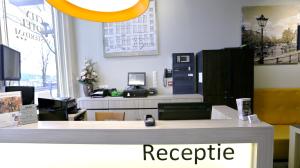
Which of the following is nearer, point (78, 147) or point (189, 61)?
point (78, 147)

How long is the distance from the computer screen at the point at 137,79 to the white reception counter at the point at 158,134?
104 inches

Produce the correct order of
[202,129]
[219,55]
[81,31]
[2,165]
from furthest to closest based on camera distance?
1. [81,31]
2. [219,55]
3. [2,165]
4. [202,129]

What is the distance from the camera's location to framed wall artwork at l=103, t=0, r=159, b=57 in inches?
158

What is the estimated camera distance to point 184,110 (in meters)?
1.48

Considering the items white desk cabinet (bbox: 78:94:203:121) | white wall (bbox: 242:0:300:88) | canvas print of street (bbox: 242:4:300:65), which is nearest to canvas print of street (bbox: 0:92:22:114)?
white desk cabinet (bbox: 78:94:203:121)

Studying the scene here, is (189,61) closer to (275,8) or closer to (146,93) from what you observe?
(146,93)

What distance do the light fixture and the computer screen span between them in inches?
105

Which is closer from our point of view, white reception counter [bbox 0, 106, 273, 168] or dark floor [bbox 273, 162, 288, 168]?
white reception counter [bbox 0, 106, 273, 168]

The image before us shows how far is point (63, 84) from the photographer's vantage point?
12.7ft

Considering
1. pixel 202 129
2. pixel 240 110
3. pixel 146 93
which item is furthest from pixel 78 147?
pixel 146 93

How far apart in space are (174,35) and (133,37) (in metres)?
0.81

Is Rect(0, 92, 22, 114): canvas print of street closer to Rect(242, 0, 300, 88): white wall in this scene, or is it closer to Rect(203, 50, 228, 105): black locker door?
Rect(203, 50, 228, 105): black locker door

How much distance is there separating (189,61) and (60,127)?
2947 mm

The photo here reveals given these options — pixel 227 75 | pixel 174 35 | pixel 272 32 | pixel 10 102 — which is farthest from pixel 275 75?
pixel 10 102
